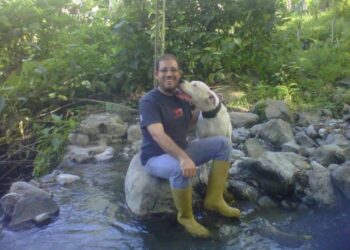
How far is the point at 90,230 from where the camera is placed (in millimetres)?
4074

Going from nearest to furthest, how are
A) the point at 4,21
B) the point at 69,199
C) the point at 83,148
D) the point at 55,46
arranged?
the point at 69,199, the point at 83,148, the point at 4,21, the point at 55,46

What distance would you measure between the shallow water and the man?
151 mm

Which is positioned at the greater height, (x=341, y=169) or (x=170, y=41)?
(x=170, y=41)

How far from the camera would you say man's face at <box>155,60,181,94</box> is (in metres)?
3.90

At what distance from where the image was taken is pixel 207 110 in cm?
417

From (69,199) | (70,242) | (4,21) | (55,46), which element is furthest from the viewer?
(55,46)

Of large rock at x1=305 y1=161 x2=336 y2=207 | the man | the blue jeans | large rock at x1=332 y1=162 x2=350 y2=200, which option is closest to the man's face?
the man

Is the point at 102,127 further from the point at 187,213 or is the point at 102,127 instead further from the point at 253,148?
the point at 187,213

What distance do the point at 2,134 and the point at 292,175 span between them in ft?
14.5

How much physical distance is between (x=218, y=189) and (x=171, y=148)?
755 mm

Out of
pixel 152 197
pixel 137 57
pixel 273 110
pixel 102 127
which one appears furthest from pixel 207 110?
pixel 137 57

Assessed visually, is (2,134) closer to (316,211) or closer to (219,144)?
(219,144)

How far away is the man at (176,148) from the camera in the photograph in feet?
12.3

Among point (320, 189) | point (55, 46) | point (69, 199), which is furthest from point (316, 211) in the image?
point (55, 46)
